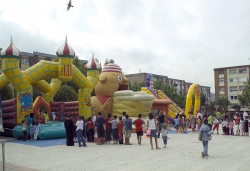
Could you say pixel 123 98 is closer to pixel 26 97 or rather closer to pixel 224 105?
pixel 26 97

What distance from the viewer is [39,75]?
17.1m

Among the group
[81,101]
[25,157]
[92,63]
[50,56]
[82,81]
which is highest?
[50,56]

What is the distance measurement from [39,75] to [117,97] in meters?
6.63

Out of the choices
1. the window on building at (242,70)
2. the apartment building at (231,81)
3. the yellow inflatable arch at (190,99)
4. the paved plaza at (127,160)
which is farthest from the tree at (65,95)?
the window on building at (242,70)

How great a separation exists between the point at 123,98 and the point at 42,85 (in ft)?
19.1

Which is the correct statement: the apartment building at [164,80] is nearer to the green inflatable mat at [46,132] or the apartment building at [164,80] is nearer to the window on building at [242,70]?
the window on building at [242,70]

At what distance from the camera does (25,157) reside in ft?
34.1

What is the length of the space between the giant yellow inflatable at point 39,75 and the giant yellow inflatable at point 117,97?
1600 mm

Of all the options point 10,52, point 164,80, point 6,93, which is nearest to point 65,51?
point 10,52

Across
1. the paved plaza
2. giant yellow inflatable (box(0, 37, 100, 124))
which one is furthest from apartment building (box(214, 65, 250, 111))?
the paved plaza

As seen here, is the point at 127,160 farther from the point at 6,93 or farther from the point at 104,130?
the point at 6,93

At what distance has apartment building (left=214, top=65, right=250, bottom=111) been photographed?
2552 inches

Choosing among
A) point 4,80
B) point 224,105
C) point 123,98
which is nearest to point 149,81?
point 123,98

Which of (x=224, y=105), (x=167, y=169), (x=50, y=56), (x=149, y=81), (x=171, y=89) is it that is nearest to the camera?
(x=167, y=169)
